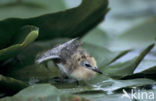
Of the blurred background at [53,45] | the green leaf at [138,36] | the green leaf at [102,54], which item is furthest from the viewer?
the green leaf at [138,36]

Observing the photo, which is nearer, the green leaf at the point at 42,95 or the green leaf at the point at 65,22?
the green leaf at the point at 42,95

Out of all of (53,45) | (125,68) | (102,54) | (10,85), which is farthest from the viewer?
(102,54)

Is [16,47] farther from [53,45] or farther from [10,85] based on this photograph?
[53,45]

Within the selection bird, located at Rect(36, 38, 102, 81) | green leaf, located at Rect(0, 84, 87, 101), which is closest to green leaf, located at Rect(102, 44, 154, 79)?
bird, located at Rect(36, 38, 102, 81)

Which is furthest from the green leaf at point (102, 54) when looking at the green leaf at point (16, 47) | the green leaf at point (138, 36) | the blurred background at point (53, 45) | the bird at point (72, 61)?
the green leaf at point (138, 36)

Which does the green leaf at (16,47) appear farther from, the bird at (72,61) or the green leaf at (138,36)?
the green leaf at (138,36)

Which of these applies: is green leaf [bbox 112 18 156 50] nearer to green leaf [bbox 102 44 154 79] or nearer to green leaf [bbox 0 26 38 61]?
green leaf [bbox 102 44 154 79]

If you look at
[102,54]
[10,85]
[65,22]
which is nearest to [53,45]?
[65,22]

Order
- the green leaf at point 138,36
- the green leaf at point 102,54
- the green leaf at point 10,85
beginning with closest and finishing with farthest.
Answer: the green leaf at point 10,85, the green leaf at point 102,54, the green leaf at point 138,36

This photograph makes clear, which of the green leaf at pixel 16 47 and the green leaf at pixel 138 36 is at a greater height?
the green leaf at pixel 138 36
